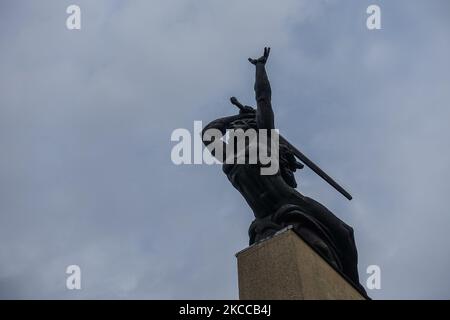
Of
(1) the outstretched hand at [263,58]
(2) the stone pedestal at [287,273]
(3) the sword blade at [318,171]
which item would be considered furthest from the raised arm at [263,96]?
(2) the stone pedestal at [287,273]

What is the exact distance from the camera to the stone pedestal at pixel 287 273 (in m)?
6.61

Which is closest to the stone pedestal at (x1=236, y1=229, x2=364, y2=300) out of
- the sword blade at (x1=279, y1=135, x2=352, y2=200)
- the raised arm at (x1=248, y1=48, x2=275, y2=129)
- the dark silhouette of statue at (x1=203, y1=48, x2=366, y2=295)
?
the dark silhouette of statue at (x1=203, y1=48, x2=366, y2=295)

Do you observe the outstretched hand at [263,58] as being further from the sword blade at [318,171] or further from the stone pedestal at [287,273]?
the stone pedestal at [287,273]

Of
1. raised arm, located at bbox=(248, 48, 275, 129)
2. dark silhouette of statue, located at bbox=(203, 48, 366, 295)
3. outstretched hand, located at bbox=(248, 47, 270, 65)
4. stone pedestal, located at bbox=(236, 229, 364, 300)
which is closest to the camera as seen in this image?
stone pedestal, located at bbox=(236, 229, 364, 300)

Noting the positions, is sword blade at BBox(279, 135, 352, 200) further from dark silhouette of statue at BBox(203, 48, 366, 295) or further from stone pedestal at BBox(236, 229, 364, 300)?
stone pedestal at BBox(236, 229, 364, 300)

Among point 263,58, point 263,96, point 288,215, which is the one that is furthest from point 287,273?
point 263,58

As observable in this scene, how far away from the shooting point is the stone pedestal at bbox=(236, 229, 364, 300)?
21.7ft

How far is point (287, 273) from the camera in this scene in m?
6.71

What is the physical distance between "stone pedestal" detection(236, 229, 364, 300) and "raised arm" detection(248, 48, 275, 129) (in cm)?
202

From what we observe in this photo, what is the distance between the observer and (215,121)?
9.34 metres

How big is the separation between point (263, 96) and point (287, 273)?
9.57 feet

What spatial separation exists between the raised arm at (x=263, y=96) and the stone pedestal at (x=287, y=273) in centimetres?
202
